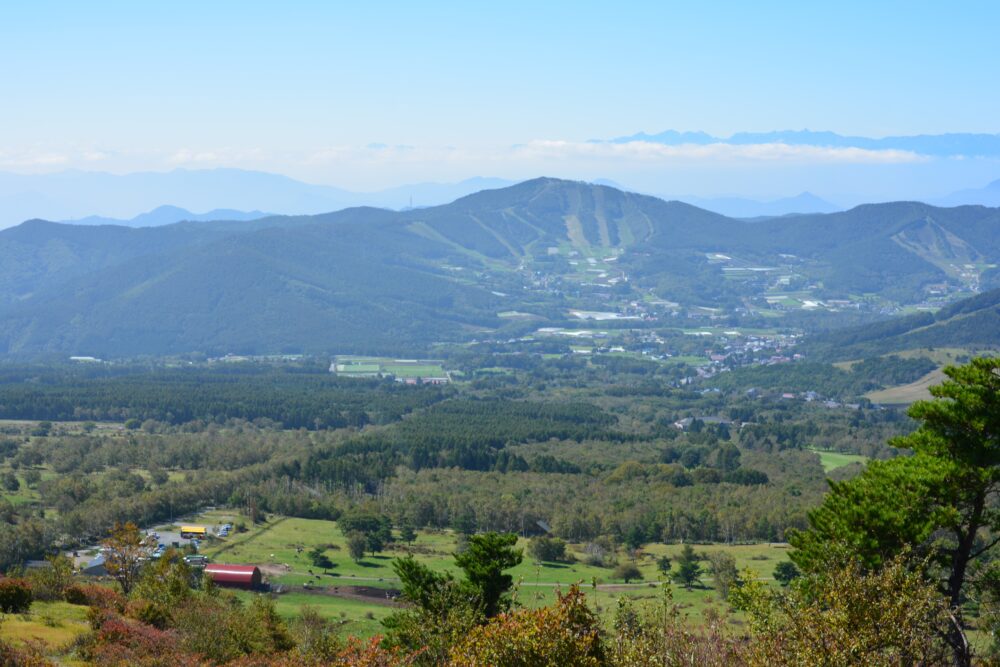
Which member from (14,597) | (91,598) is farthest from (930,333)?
(14,597)

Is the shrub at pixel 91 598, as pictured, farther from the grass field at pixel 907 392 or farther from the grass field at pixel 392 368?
the grass field at pixel 392 368

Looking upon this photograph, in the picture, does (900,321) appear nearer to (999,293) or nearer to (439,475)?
(999,293)

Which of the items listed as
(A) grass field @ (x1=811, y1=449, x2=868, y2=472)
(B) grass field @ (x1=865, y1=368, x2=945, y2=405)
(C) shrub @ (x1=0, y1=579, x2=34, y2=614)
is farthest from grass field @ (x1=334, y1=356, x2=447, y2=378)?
(C) shrub @ (x1=0, y1=579, x2=34, y2=614)

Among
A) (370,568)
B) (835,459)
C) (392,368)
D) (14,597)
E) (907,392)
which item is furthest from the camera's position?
(392,368)

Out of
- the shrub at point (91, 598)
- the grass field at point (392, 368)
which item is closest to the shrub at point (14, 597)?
the shrub at point (91, 598)

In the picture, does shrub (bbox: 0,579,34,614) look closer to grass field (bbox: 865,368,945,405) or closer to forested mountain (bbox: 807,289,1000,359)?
grass field (bbox: 865,368,945,405)

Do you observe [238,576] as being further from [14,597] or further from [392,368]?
[392,368]

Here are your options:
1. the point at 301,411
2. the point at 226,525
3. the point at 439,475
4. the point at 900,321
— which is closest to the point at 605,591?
the point at 226,525

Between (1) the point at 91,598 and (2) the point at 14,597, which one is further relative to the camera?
(1) the point at 91,598
